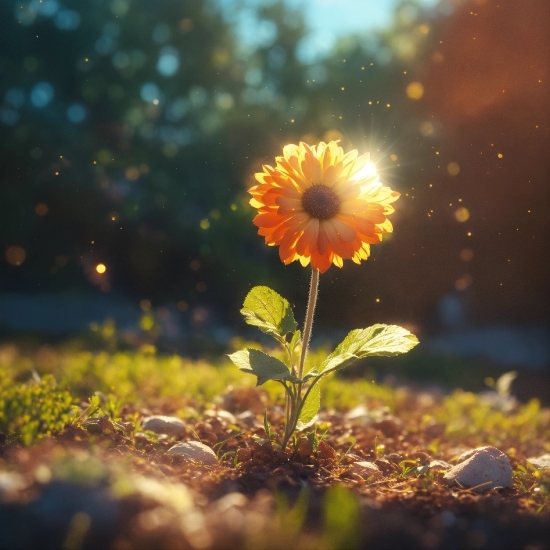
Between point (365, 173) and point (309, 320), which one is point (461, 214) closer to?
point (365, 173)

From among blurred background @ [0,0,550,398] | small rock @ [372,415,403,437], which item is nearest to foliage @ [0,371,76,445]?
small rock @ [372,415,403,437]

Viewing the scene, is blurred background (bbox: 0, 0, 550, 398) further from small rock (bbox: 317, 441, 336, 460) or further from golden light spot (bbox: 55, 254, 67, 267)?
small rock (bbox: 317, 441, 336, 460)

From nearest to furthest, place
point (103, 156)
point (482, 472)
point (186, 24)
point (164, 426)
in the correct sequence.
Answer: point (482, 472)
point (164, 426)
point (103, 156)
point (186, 24)

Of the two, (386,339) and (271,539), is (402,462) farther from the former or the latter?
(271,539)

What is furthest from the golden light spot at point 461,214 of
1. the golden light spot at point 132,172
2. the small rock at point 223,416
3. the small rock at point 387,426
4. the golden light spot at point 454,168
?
the small rock at point 223,416

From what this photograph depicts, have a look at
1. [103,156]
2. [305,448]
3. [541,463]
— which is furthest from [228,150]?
[305,448]

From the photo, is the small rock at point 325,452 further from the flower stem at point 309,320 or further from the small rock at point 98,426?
the small rock at point 98,426

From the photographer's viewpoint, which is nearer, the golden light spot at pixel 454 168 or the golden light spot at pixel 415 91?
the golden light spot at pixel 454 168

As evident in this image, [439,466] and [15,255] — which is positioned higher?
[15,255]
